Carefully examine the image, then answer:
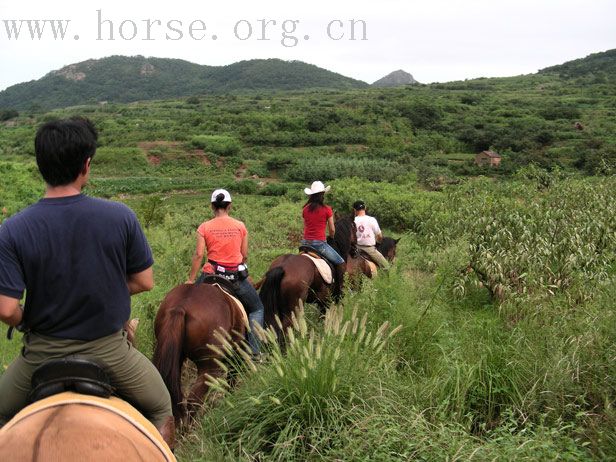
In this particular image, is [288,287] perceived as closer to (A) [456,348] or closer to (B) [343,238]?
(B) [343,238]

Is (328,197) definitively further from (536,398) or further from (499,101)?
(499,101)

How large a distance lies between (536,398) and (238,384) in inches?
86.0

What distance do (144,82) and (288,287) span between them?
18871cm

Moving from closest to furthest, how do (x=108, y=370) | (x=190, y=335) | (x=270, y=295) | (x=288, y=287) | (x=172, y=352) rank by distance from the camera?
(x=108, y=370) → (x=172, y=352) → (x=190, y=335) → (x=270, y=295) → (x=288, y=287)

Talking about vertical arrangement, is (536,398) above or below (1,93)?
below

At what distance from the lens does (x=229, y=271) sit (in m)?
5.57

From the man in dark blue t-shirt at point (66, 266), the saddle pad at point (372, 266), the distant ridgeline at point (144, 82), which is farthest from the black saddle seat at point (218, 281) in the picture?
the distant ridgeline at point (144, 82)

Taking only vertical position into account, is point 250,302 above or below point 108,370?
below

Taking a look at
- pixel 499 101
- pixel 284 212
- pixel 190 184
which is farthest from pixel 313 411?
pixel 499 101

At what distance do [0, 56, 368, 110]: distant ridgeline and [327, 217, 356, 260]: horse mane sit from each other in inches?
6662

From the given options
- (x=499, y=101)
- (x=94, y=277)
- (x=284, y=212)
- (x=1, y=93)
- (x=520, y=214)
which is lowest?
(x=284, y=212)

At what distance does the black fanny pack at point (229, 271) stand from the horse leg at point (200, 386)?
94 centimetres

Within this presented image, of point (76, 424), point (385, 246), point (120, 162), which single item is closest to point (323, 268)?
point (385, 246)

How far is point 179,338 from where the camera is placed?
452 cm
